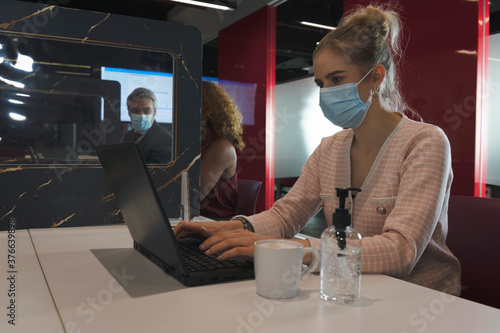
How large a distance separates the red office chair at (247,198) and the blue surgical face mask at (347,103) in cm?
135

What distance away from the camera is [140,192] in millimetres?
919

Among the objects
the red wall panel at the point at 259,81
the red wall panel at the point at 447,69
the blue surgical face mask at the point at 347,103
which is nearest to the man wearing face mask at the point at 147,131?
the blue surgical face mask at the point at 347,103

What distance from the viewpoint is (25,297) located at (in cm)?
77

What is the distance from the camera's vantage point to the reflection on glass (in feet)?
5.07

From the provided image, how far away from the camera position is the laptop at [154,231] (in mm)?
844

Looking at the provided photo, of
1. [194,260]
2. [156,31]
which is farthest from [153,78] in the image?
[194,260]

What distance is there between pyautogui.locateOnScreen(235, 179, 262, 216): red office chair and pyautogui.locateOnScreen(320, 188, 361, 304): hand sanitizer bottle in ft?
6.05

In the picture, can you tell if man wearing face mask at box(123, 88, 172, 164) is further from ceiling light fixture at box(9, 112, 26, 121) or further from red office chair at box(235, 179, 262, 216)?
red office chair at box(235, 179, 262, 216)

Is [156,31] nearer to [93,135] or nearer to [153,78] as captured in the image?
[153,78]

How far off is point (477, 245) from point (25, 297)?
43.9 inches

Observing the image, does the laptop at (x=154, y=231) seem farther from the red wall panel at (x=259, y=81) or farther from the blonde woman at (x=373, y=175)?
the red wall panel at (x=259, y=81)

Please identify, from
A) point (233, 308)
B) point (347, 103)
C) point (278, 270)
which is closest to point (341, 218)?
point (278, 270)

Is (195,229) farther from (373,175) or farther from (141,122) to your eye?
(141,122)

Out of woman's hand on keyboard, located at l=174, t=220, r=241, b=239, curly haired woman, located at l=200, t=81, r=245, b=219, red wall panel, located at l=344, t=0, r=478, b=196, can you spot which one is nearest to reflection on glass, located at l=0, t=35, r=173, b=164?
woman's hand on keyboard, located at l=174, t=220, r=241, b=239
